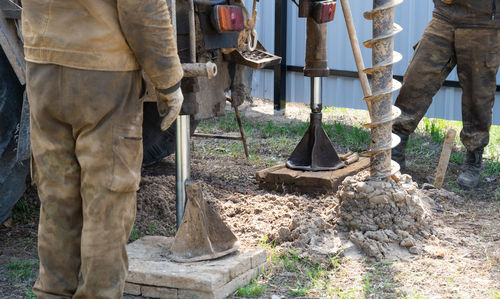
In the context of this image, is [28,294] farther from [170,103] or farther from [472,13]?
[472,13]

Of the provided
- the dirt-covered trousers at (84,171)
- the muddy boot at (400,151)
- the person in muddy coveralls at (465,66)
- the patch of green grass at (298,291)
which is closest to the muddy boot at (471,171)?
the person in muddy coveralls at (465,66)

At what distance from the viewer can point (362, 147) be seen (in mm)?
6191

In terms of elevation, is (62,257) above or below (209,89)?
below

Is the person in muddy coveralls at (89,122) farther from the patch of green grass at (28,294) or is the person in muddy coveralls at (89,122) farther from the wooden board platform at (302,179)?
the wooden board platform at (302,179)

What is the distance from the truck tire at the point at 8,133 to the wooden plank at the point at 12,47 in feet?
0.23

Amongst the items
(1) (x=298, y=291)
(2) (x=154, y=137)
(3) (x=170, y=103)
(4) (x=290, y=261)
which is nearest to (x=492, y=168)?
(4) (x=290, y=261)

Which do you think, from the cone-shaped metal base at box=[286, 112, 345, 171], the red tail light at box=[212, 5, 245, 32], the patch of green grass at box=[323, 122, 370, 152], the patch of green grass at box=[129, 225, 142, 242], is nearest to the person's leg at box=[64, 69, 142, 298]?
the red tail light at box=[212, 5, 245, 32]

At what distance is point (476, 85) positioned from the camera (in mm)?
5031

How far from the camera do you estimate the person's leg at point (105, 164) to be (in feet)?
7.74

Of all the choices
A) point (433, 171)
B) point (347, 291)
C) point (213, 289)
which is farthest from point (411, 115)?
point (213, 289)

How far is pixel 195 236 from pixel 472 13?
2.87 meters

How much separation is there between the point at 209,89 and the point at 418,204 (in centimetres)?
142

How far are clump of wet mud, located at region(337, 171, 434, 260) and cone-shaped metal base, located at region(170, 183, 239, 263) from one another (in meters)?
0.83

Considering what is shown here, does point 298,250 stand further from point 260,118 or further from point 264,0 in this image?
point 264,0
